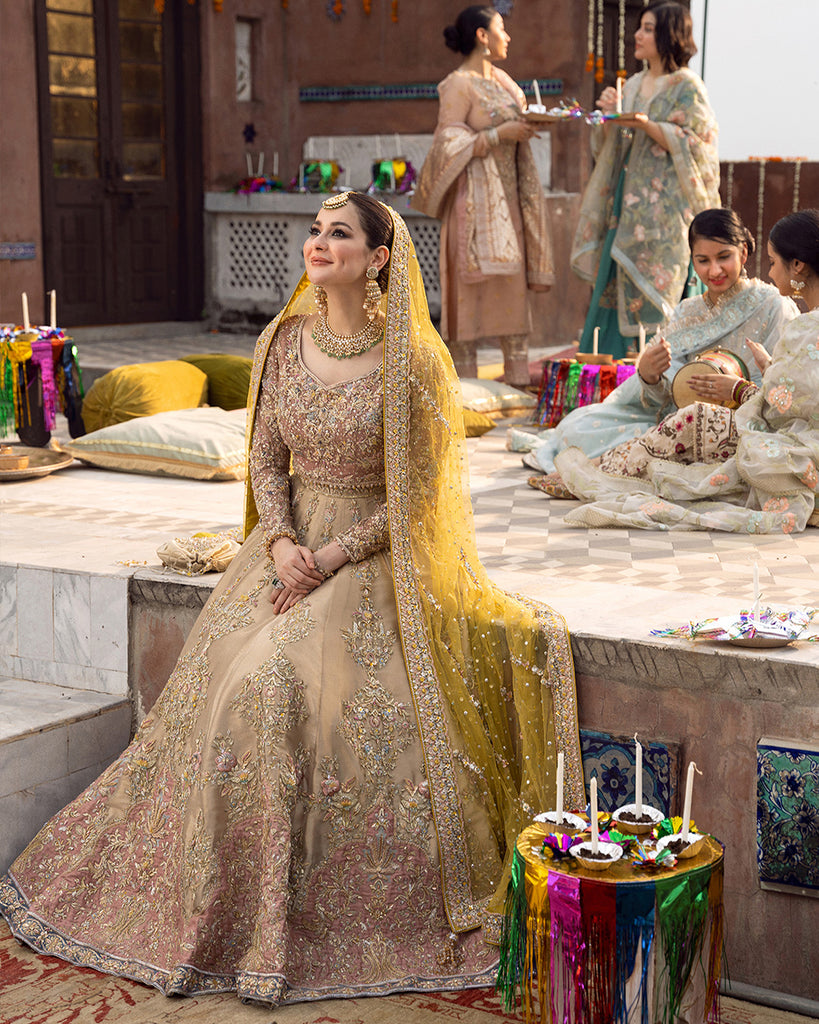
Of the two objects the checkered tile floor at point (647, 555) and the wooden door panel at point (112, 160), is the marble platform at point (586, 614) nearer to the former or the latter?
the checkered tile floor at point (647, 555)

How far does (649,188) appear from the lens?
7172 millimetres

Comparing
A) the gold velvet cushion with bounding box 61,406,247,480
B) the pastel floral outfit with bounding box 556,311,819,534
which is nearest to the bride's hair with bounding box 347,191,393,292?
the pastel floral outfit with bounding box 556,311,819,534

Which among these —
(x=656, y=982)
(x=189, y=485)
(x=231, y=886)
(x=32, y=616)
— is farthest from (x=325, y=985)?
(x=189, y=485)

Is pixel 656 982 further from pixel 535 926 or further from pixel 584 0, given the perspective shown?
pixel 584 0

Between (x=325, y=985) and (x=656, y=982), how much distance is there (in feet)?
2.67

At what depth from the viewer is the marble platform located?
123 inches

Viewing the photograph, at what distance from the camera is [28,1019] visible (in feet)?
9.73

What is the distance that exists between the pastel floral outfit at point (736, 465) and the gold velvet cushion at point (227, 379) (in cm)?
232

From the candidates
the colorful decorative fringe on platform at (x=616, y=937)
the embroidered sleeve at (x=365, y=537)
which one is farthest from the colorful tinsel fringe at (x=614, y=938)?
the embroidered sleeve at (x=365, y=537)

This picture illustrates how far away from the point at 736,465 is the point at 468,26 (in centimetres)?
365

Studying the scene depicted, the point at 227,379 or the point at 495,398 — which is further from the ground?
the point at 227,379

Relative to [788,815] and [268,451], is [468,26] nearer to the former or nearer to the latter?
[268,451]

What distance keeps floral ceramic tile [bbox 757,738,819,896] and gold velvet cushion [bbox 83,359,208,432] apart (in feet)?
13.1

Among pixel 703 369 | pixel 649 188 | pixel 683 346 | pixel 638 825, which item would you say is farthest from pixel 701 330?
pixel 638 825
